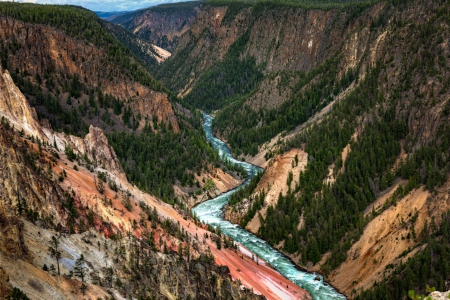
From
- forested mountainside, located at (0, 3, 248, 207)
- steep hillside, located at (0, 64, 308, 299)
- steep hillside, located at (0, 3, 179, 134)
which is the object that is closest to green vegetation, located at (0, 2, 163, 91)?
steep hillside, located at (0, 3, 179, 134)

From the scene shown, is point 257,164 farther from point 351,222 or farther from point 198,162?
point 351,222

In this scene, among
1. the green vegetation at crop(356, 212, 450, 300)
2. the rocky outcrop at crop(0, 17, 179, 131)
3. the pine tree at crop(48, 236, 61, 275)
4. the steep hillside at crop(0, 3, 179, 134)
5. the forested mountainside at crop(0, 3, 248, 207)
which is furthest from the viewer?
the rocky outcrop at crop(0, 17, 179, 131)

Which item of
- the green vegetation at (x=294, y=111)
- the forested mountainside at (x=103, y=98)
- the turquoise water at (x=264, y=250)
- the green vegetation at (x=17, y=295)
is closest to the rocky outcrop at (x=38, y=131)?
the forested mountainside at (x=103, y=98)

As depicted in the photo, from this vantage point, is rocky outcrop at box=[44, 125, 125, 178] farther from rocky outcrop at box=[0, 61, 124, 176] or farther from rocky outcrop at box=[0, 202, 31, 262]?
rocky outcrop at box=[0, 202, 31, 262]

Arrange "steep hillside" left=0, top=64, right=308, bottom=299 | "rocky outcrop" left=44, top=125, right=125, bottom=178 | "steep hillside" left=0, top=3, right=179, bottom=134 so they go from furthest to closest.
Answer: "steep hillside" left=0, top=3, right=179, bottom=134, "rocky outcrop" left=44, top=125, right=125, bottom=178, "steep hillside" left=0, top=64, right=308, bottom=299

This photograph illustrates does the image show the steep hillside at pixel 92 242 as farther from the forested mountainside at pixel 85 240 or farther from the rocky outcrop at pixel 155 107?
the rocky outcrop at pixel 155 107

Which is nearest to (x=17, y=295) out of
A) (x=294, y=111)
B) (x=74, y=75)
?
(x=74, y=75)

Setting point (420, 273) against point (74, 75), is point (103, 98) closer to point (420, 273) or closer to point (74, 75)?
point (74, 75)
